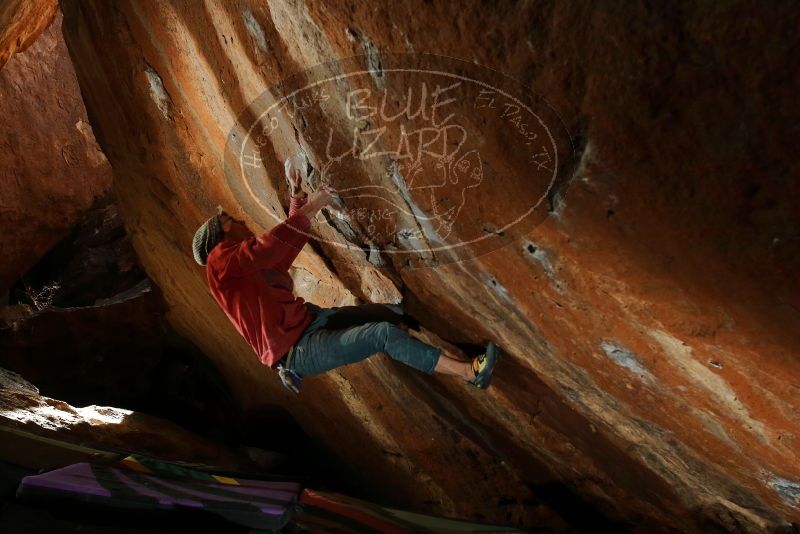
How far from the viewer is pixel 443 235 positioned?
7.70 feet

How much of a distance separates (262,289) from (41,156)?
273 inches

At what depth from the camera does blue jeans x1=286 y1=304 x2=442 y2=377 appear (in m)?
2.84

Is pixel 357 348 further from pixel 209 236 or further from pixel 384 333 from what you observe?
pixel 209 236

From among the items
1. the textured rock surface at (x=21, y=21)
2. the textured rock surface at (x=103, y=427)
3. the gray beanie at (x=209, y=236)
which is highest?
the textured rock surface at (x=21, y=21)

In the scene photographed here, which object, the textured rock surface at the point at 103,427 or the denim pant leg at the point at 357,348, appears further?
the textured rock surface at the point at 103,427

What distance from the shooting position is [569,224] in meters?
1.84

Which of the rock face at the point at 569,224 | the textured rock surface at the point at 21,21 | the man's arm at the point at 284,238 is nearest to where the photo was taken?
the rock face at the point at 569,224

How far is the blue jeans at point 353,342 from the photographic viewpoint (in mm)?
2838

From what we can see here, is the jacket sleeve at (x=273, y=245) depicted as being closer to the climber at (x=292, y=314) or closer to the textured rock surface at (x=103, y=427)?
the climber at (x=292, y=314)

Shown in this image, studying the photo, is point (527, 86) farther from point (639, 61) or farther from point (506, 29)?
point (639, 61)

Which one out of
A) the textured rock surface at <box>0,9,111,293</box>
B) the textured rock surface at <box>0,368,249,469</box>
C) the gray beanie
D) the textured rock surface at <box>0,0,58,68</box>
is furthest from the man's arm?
the textured rock surface at <box>0,9,111,293</box>

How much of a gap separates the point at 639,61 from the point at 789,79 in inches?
13.5
